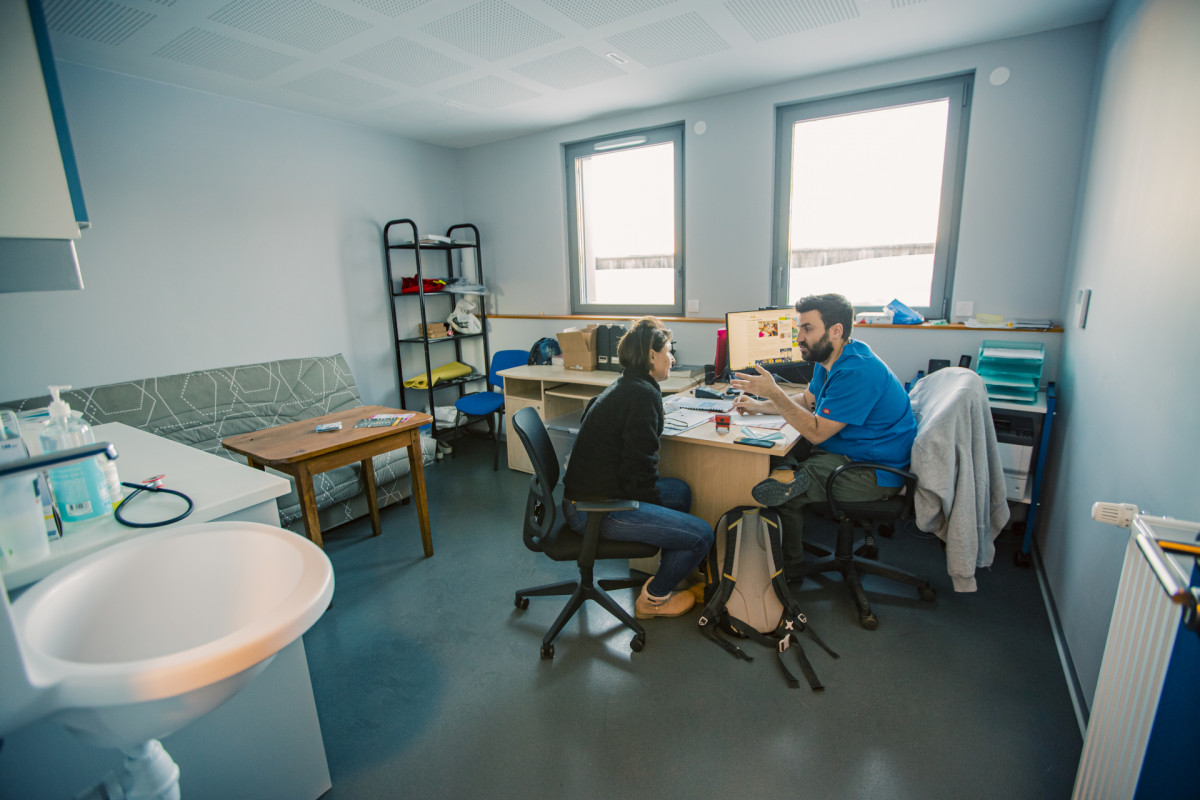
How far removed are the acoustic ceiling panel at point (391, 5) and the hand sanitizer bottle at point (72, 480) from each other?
6.76 ft

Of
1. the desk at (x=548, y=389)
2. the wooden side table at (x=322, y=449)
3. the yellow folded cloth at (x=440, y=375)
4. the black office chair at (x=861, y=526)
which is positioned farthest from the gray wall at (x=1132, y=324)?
the yellow folded cloth at (x=440, y=375)

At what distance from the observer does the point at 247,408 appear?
11.3 feet

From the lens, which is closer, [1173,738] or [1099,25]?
[1173,738]

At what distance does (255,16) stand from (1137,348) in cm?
370

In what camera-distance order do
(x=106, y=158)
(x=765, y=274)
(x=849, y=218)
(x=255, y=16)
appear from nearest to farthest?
(x=255, y=16) → (x=106, y=158) → (x=849, y=218) → (x=765, y=274)

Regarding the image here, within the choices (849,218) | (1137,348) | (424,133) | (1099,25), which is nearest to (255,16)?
(424,133)

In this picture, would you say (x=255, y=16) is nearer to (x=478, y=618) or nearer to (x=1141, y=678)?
(x=478, y=618)

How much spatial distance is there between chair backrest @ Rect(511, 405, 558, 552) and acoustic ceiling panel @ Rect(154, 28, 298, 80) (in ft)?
8.19

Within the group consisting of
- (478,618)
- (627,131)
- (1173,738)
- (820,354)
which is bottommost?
(478,618)

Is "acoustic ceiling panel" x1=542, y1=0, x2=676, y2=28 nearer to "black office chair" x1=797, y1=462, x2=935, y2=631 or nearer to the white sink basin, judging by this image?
"black office chair" x1=797, y1=462, x2=935, y2=631

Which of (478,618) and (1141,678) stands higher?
(1141,678)

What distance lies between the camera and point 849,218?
11.4 ft

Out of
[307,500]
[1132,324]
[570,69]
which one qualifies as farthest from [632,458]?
[570,69]

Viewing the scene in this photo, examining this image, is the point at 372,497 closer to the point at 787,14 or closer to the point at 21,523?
the point at 21,523
